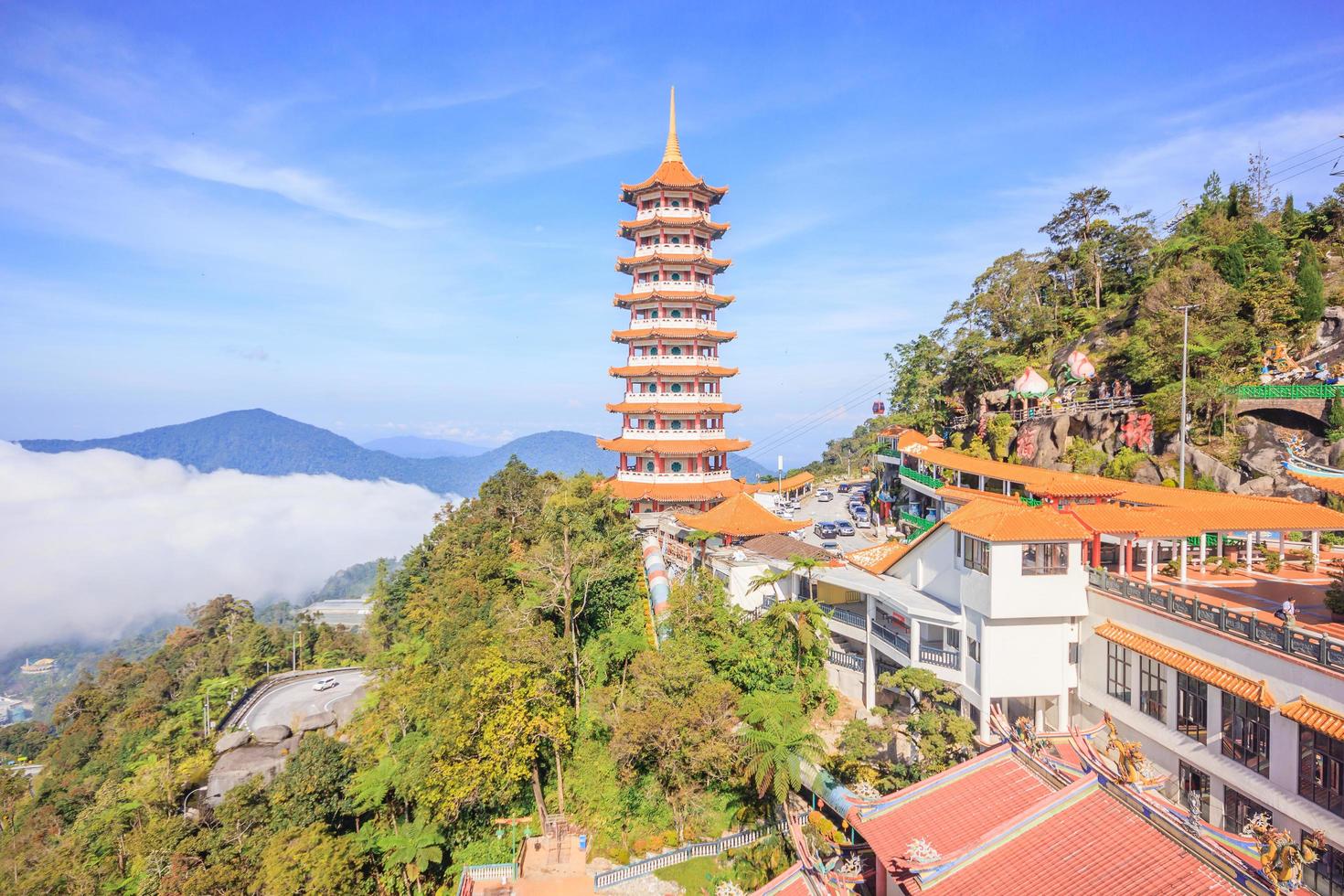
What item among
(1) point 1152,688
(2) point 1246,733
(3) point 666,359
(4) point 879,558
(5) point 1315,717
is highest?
(3) point 666,359

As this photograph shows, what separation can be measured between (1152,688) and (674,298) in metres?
31.1

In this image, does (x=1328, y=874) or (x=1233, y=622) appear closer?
(x=1328, y=874)

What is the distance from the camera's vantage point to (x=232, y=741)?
117ft

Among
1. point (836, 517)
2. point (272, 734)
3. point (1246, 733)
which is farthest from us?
point (836, 517)

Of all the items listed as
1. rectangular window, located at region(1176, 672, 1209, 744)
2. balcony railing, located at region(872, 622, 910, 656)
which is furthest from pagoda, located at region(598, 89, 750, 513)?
rectangular window, located at region(1176, 672, 1209, 744)

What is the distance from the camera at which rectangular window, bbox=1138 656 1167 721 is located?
14641mm

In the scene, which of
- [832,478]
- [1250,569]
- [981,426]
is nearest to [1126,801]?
[1250,569]

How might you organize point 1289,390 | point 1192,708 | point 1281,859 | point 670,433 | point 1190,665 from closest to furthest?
1. point 1281,859
2. point 1190,665
3. point 1192,708
4. point 1289,390
5. point 670,433

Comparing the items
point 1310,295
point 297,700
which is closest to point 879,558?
point 1310,295

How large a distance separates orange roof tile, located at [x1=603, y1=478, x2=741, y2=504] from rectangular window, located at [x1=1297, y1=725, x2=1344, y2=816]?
27.4 meters

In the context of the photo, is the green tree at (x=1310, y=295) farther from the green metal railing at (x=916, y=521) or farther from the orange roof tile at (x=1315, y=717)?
the orange roof tile at (x=1315, y=717)

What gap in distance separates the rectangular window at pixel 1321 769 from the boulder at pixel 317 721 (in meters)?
41.8

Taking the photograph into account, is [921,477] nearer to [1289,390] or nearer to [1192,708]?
[1289,390]

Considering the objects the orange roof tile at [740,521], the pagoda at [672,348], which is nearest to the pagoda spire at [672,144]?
the pagoda at [672,348]
